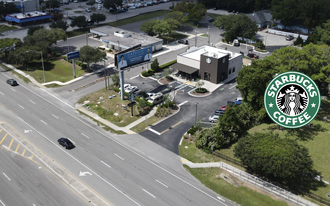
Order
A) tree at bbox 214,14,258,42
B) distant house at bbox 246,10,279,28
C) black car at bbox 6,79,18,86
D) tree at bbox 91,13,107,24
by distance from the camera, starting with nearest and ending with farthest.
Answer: black car at bbox 6,79,18,86 → tree at bbox 214,14,258,42 → tree at bbox 91,13,107,24 → distant house at bbox 246,10,279,28

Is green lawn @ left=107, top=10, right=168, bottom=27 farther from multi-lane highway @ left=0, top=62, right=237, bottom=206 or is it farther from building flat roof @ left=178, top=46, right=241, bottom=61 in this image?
multi-lane highway @ left=0, top=62, right=237, bottom=206

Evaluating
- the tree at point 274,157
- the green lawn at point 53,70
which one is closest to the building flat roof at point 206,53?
the green lawn at point 53,70

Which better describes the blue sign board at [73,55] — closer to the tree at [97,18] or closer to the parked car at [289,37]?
the tree at [97,18]

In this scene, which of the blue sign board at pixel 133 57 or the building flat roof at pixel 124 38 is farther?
the building flat roof at pixel 124 38

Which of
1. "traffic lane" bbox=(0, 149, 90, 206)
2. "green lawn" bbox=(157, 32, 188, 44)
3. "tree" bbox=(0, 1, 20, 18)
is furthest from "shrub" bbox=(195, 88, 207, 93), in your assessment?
"tree" bbox=(0, 1, 20, 18)

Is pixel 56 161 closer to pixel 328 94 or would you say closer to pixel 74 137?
pixel 74 137
